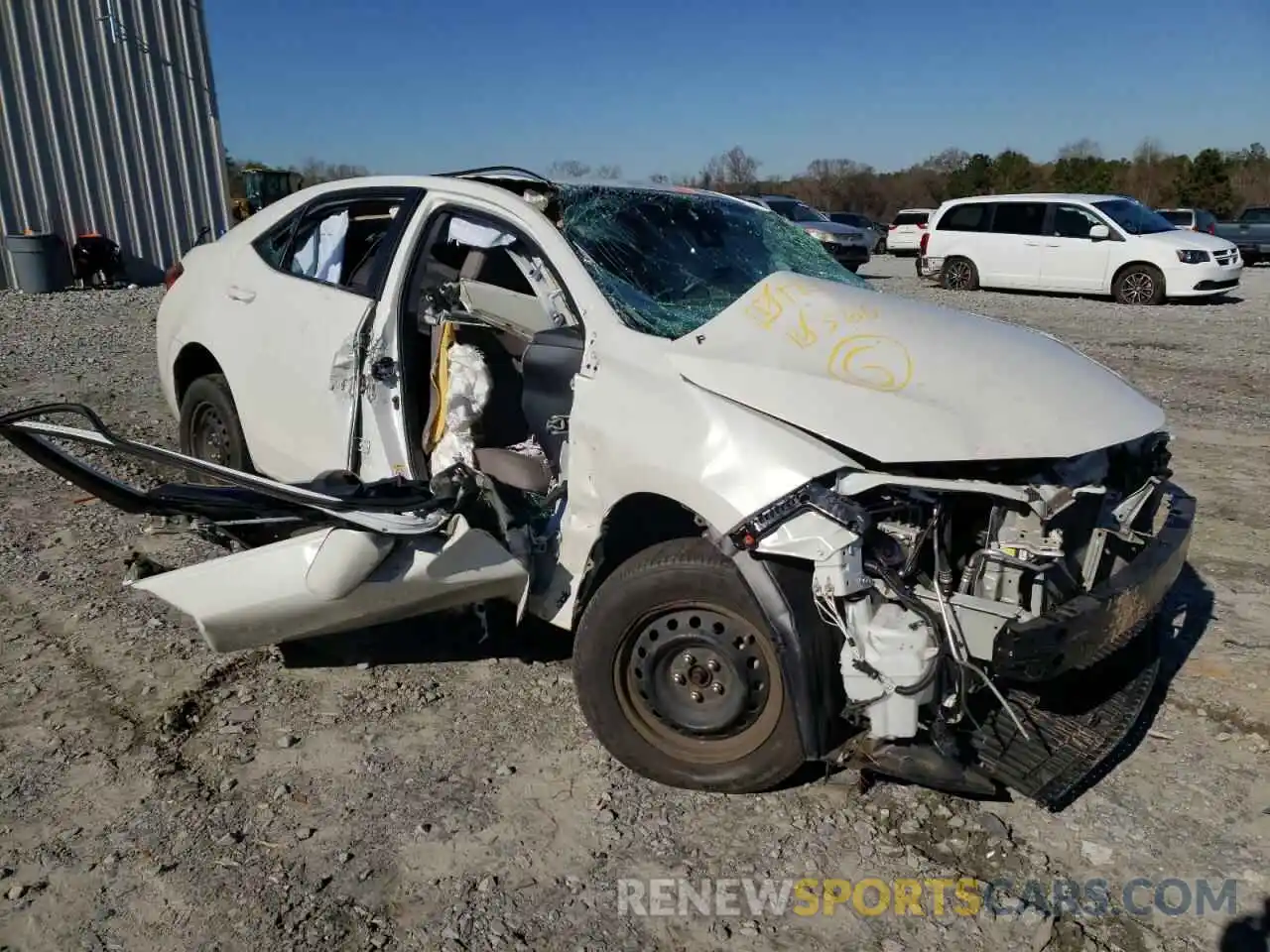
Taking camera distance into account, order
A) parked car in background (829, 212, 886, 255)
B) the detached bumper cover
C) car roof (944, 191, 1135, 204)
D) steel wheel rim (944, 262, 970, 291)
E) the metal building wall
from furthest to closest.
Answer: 1. parked car in background (829, 212, 886, 255)
2. steel wheel rim (944, 262, 970, 291)
3. the metal building wall
4. car roof (944, 191, 1135, 204)
5. the detached bumper cover

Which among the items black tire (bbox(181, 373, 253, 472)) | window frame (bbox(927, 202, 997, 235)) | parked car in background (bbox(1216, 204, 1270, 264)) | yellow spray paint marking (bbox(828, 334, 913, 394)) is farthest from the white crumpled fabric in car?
parked car in background (bbox(1216, 204, 1270, 264))

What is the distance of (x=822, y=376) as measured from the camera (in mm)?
2949

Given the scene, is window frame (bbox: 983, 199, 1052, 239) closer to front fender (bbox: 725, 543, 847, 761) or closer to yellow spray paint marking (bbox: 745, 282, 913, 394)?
yellow spray paint marking (bbox: 745, 282, 913, 394)

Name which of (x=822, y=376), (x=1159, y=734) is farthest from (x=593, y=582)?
(x=1159, y=734)

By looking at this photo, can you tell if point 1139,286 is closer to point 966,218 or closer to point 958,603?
point 966,218

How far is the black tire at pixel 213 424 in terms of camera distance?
4.89 meters

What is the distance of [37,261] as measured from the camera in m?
16.7

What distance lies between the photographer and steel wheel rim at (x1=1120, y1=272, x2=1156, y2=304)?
1517 centimetres

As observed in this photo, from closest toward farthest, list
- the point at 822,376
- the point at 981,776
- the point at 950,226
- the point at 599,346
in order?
the point at 981,776 < the point at 822,376 < the point at 599,346 < the point at 950,226

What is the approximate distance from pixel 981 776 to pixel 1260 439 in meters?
5.61

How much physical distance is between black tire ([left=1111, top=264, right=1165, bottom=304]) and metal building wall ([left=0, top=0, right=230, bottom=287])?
15.9m

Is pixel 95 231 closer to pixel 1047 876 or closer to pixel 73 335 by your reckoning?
pixel 73 335

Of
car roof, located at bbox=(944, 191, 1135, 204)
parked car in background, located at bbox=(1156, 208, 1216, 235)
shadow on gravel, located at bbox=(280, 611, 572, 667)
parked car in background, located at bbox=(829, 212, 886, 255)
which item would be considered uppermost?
car roof, located at bbox=(944, 191, 1135, 204)

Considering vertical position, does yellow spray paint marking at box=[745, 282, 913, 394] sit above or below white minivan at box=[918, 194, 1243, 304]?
above
